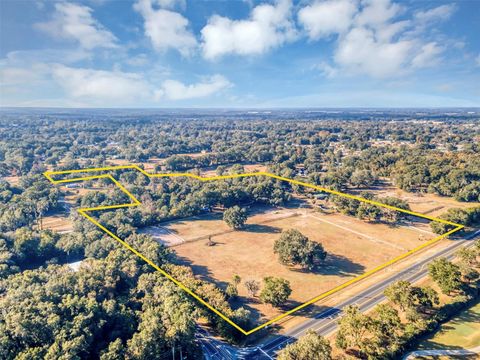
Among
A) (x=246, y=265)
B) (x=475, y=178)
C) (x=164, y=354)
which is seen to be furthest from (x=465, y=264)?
(x=475, y=178)

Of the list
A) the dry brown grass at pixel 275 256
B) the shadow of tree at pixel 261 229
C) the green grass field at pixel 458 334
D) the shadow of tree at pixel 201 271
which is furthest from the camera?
the shadow of tree at pixel 261 229

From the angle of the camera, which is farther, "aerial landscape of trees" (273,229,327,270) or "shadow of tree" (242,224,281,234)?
"shadow of tree" (242,224,281,234)

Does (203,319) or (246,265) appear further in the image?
(246,265)

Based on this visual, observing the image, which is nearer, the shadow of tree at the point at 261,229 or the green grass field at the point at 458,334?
the green grass field at the point at 458,334

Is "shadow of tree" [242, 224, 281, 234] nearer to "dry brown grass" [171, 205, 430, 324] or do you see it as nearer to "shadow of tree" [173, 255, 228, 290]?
"dry brown grass" [171, 205, 430, 324]

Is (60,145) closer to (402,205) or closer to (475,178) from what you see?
(402,205)

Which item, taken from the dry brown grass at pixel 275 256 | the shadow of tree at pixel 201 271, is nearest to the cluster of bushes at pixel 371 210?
the dry brown grass at pixel 275 256

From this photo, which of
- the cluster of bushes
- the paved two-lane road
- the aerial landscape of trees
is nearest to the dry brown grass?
the aerial landscape of trees

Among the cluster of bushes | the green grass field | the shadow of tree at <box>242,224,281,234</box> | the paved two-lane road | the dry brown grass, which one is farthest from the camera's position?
the cluster of bushes

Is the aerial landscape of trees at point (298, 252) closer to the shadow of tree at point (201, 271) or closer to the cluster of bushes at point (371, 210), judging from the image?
the shadow of tree at point (201, 271)
